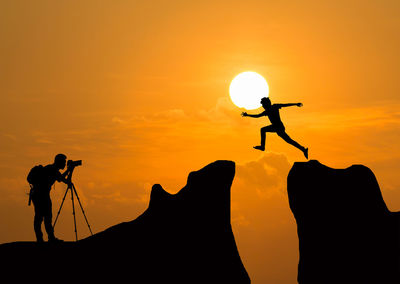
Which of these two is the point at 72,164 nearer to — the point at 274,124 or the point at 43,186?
the point at 43,186

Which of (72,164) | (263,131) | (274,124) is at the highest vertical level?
(274,124)

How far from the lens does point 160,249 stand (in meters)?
26.0

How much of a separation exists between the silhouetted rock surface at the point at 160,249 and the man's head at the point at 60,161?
328 cm

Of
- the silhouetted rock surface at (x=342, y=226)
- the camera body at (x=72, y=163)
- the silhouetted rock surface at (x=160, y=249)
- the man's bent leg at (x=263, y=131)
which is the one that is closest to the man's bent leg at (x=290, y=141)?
the man's bent leg at (x=263, y=131)

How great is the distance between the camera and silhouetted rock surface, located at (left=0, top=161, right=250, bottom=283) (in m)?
24.9

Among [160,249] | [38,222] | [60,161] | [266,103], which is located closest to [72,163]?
[60,161]

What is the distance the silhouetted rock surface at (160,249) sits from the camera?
81.8 feet

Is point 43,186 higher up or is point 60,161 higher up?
point 60,161

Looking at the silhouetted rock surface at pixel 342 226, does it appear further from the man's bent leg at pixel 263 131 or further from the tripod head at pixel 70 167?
the tripod head at pixel 70 167

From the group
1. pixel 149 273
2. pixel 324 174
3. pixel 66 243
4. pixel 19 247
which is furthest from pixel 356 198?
pixel 19 247

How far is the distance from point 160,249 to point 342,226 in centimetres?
801

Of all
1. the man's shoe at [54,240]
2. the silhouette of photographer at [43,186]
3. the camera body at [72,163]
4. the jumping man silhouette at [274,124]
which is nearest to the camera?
the silhouette of photographer at [43,186]

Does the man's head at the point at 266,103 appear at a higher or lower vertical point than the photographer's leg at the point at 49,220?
higher

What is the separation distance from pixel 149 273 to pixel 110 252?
187 cm
